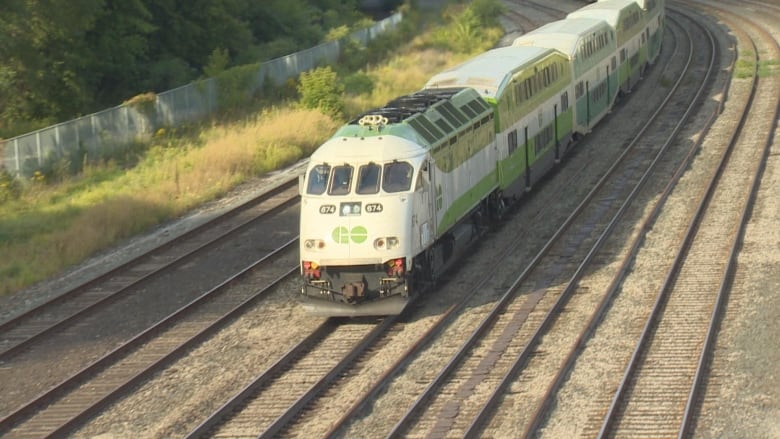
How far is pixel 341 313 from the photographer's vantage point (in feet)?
59.9

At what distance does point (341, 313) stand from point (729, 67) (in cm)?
3260

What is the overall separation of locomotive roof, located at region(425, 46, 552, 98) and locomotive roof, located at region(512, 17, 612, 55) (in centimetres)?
313

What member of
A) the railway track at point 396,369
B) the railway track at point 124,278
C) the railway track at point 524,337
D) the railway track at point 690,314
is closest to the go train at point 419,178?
the railway track at point 396,369

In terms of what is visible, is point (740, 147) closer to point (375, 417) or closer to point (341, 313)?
point (341, 313)

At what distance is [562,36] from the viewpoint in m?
31.6

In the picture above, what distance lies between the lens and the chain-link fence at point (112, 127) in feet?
102

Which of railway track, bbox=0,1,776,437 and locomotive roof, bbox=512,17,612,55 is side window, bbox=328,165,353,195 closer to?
railway track, bbox=0,1,776,437

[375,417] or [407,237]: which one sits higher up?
[407,237]

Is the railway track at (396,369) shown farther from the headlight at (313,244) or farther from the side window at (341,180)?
the side window at (341,180)

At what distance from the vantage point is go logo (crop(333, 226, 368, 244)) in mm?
17812

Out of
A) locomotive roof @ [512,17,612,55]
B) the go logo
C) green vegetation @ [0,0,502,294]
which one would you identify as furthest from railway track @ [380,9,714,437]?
green vegetation @ [0,0,502,294]

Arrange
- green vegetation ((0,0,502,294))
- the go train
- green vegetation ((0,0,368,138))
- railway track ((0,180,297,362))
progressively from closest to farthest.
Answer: the go train → railway track ((0,180,297,362)) → green vegetation ((0,0,502,294)) → green vegetation ((0,0,368,138))

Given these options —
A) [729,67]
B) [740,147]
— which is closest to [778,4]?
[729,67]

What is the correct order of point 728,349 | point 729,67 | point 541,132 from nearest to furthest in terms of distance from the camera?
point 728,349 → point 541,132 → point 729,67
